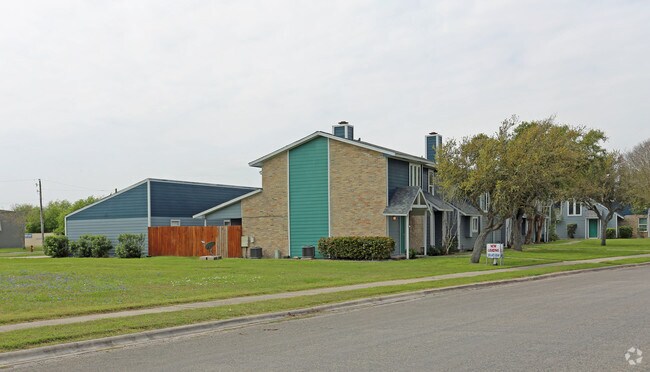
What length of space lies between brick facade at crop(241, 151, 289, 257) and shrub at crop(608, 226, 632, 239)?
48.8 metres

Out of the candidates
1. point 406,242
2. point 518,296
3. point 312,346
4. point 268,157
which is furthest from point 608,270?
point 312,346

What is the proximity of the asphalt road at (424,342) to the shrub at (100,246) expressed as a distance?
107ft

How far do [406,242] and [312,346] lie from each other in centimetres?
2597

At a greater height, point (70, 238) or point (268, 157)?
point (268, 157)

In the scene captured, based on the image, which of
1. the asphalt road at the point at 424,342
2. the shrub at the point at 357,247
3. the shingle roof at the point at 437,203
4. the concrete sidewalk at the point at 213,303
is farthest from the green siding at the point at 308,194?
the asphalt road at the point at 424,342

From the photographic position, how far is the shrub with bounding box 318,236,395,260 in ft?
114

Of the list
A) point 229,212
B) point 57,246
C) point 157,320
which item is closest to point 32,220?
point 57,246

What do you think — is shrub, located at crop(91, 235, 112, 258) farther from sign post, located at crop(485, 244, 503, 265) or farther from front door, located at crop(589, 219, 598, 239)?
front door, located at crop(589, 219, 598, 239)

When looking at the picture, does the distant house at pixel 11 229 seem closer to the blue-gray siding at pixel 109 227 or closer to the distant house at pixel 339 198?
the blue-gray siding at pixel 109 227

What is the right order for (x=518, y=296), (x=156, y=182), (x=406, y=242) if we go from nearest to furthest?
1. (x=518, y=296)
2. (x=406, y=242)
3. (x=156, y=182)

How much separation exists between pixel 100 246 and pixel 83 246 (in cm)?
153

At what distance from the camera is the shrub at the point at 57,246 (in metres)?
45.6

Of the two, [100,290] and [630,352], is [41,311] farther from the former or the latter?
[630,352]

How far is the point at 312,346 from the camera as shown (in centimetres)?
1055
